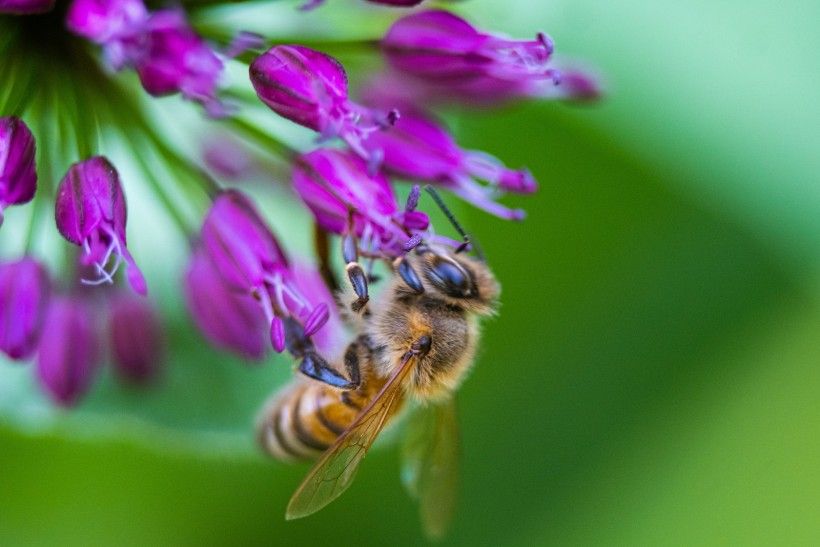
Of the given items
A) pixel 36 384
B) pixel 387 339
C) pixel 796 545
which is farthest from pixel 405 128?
pixel 796 545

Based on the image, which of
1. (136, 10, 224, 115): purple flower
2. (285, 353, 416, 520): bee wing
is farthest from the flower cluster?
(285, 353, 416, 520): bee wing

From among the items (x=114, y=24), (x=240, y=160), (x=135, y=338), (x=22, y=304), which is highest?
(x=114, y=24)

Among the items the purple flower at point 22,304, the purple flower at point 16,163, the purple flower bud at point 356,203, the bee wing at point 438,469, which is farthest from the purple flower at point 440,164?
the purple flower at point 22,304

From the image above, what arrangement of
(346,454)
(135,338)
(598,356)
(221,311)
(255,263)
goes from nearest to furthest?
(346,454) → (255,263) → (221,311) → (135,338) → (598,356)

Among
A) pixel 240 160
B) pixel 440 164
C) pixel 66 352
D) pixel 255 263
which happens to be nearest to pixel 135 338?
pixel 66 352

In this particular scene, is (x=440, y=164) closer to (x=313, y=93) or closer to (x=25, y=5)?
(x=313, y=93)

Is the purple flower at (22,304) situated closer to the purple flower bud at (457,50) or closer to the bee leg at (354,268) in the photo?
the bee leg at (354,268)

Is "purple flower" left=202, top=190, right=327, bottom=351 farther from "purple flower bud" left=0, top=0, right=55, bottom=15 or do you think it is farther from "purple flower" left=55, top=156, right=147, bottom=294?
"purple flower bud" left=0, top=0, right=55, bottom=15
